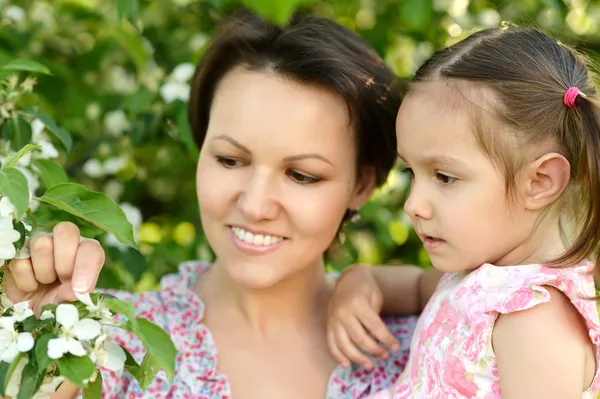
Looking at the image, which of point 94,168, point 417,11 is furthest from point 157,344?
point 94,168

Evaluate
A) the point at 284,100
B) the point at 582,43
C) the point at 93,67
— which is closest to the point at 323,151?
the point at 284,100

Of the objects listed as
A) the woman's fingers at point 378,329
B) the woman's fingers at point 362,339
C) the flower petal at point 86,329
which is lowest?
the woman's fingers at point 362,339

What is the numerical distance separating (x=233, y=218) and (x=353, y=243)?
1285 mm

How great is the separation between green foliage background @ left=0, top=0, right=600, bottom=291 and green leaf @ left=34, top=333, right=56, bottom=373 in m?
1.16

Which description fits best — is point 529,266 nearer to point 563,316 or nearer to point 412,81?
point 563,316

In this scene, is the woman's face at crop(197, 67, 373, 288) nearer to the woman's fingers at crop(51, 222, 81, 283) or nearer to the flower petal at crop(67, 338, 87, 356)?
the woman's fingers at crop(51, 222, 81, 283)

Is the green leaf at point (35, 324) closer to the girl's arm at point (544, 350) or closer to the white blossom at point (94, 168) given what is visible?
the girl's arm at point (544, 350)

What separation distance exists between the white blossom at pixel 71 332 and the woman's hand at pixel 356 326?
768 millimetres

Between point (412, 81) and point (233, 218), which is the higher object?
point (412, 81)

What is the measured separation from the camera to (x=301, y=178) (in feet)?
6.43

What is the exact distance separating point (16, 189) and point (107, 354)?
271 mm

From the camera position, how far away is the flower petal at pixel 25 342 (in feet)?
4.39

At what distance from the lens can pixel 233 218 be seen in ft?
6.43

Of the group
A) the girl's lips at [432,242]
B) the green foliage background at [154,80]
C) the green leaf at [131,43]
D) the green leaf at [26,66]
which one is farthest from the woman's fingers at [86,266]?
the green leaf at [131,43]
